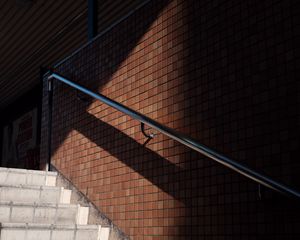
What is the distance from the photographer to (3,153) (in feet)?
35.0

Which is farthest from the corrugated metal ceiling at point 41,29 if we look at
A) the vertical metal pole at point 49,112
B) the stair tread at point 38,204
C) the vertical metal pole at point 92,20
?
the stair tread at point 38,204

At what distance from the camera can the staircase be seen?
2.94 metres

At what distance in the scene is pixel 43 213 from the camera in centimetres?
341

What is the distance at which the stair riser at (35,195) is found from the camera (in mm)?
3525

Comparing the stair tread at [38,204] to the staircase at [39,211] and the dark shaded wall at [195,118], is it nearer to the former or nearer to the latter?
the staircase at [39,211]

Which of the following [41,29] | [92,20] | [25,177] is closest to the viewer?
[25,177]

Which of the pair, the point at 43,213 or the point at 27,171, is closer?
the point at 43,213

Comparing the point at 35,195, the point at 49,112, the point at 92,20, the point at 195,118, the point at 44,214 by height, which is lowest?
the point at 44,214

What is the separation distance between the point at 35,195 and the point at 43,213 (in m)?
0.26

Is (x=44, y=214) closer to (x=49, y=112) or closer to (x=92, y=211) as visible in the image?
(x=92, y=211)

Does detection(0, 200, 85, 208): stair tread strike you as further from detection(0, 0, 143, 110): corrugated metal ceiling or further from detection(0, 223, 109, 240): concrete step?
detection(0, 0, 143, 110): corrugated metal ceiling

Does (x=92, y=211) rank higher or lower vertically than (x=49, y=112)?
lower

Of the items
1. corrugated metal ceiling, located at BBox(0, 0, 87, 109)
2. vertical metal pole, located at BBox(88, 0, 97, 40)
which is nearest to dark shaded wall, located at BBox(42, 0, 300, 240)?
vertical metal pole, located at BBox(88, 0, 97, 40)

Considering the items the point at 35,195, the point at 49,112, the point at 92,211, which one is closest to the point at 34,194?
the point at 35,195
